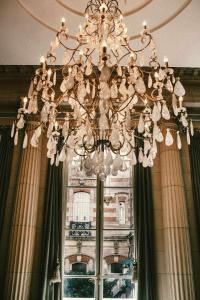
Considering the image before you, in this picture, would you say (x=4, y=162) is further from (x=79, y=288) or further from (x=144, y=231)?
(x=144, y=231)

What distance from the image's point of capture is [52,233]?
4.80 meters

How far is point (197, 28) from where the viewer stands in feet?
14.5

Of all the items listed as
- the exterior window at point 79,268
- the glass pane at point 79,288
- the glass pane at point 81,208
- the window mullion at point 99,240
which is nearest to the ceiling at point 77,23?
the glass pane at point 81,208

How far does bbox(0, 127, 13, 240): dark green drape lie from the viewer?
4.94 m

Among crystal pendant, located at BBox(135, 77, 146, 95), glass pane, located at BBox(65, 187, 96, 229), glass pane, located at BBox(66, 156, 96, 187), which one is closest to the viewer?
crystal pendant, located at BBox(135, 77, 146, 95)

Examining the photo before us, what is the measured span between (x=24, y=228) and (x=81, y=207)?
1.09m

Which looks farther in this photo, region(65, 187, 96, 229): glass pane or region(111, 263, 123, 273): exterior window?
region(65, 187, 96, 229): glass pane

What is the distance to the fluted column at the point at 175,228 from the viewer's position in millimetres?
4410

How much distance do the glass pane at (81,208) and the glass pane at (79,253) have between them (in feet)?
0.39

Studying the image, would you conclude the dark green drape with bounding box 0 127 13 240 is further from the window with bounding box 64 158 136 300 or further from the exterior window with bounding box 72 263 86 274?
the exterior window with bounding box 72 263 86 274

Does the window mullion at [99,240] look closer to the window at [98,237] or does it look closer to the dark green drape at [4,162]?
the window at [98,237]

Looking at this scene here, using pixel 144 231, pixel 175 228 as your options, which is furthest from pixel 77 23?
pixel 175 228

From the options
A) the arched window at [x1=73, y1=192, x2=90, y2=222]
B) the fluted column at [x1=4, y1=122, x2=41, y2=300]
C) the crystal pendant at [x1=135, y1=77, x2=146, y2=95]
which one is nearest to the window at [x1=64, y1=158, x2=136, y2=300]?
the arched window at [x1=73, y1=192, x2=90, y2=222]

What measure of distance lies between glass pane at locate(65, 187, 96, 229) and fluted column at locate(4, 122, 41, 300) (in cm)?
63
